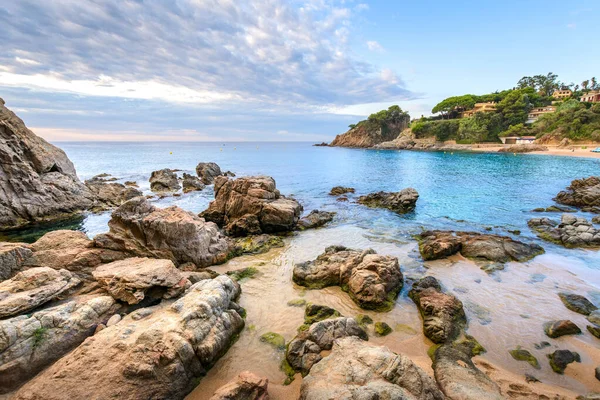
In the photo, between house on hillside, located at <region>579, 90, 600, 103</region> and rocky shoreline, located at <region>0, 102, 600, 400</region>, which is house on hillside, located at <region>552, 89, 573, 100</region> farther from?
rocky shoreline, located at <region>0, 102, 600, 400</region>

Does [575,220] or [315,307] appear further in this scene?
[575,220]

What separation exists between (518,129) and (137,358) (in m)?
128

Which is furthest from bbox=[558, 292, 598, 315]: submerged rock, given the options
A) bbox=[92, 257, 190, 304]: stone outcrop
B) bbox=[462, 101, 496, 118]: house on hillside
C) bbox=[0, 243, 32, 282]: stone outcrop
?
bbox=[462, 101, 496, 118]: house on hillside

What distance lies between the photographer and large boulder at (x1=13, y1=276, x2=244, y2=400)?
19.5ft

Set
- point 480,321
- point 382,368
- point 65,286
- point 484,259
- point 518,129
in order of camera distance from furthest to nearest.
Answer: point 518,129 → point 484,259 → point 480,321 → point 65,286 → point 382,368

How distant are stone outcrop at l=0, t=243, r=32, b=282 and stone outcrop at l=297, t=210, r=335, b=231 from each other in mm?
14741

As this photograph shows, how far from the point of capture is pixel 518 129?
3937 inches

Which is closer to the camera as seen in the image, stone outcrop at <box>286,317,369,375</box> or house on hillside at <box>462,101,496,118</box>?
stone outcrop at <box>286,317,369,375</box>

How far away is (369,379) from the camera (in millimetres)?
6027

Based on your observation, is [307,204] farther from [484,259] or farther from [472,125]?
[472,125]

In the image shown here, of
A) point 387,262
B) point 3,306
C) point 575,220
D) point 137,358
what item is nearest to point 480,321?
point 387,262

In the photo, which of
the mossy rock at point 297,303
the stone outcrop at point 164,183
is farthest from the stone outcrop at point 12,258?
the stone outcrop at point 164,183

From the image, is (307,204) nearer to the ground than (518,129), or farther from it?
nearer to the ground

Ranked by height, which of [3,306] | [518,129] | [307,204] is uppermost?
[518,129]
